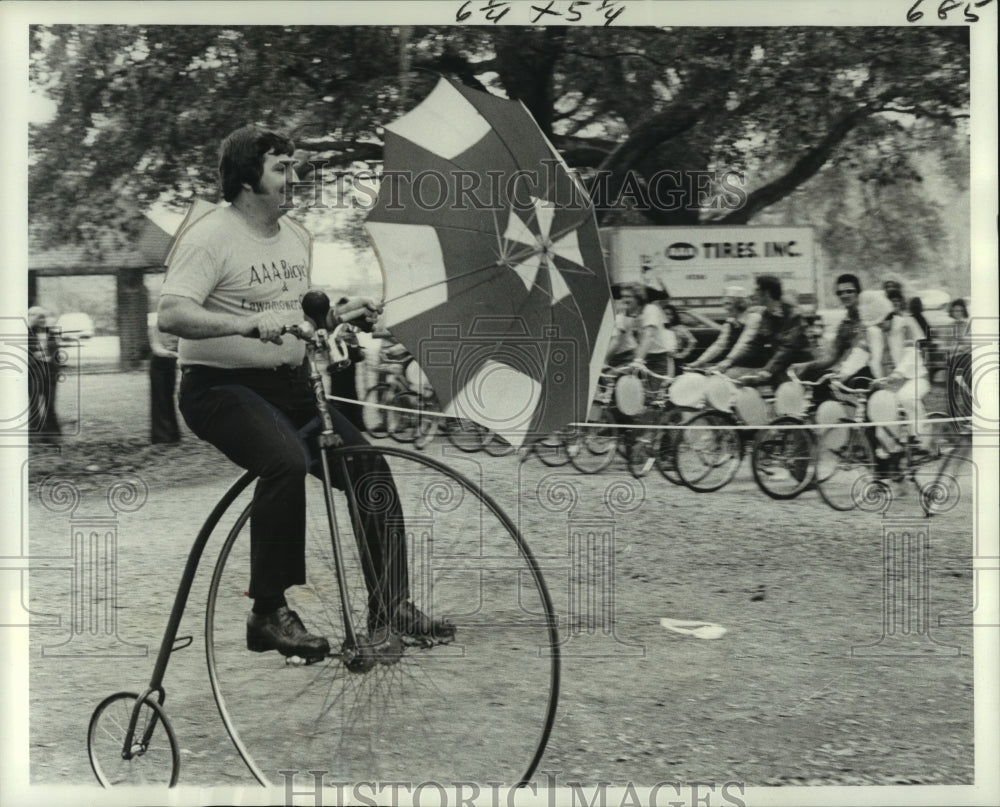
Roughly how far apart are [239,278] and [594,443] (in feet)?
5.19

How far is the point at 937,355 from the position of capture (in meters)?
5.33

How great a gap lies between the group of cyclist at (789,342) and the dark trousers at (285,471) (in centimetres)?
112

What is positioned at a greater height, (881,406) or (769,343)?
(769,343)

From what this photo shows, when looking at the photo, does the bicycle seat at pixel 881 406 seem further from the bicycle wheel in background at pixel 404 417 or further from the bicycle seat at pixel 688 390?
the bicycle wheel in background at pixel 404 417

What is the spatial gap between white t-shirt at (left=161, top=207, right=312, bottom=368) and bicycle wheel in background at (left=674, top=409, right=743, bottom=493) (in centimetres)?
161

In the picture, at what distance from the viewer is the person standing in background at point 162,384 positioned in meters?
5.23

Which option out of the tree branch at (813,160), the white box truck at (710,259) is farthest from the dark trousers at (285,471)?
the tree branch at (813,160)

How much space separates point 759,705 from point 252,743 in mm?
2086

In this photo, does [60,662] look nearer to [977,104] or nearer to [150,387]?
[150,387]

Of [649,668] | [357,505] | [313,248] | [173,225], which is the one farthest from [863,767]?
[173,225]

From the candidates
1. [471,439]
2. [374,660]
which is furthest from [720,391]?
[374,660]

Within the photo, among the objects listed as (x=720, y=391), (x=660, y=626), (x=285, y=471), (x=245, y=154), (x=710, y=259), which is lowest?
(x=660, y=626)

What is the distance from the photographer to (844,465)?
535cm

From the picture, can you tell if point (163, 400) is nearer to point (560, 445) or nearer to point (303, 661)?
point (303, 661)
